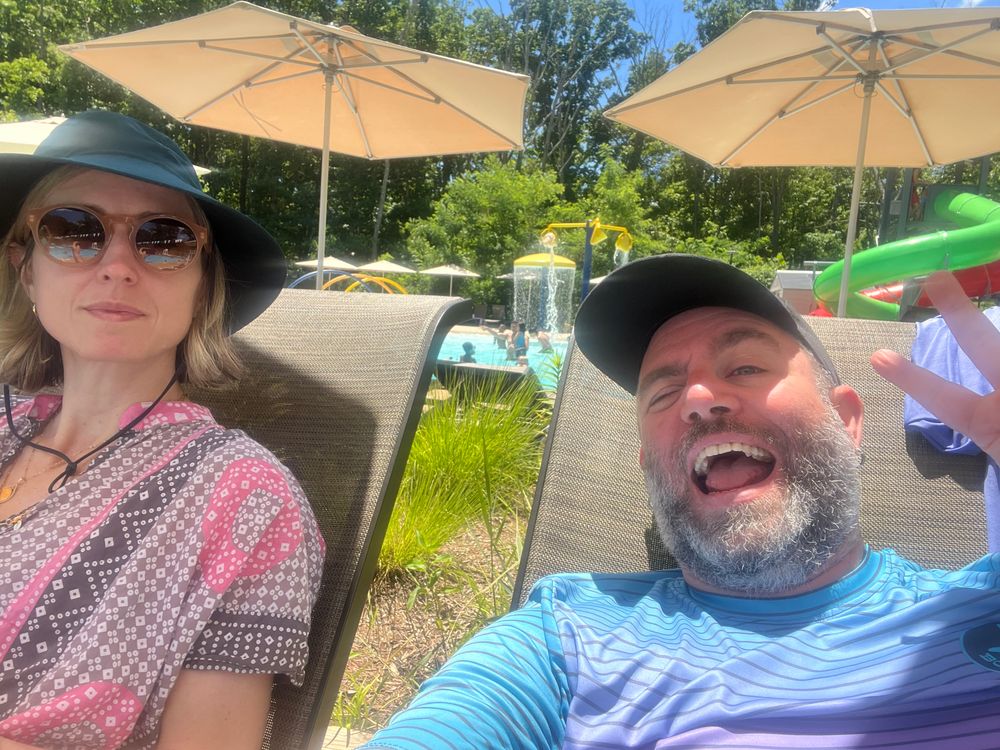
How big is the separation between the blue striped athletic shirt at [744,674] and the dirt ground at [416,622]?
141 centimetres

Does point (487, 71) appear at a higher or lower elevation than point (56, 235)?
higher

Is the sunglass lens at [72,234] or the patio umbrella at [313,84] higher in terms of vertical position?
the patio umbrella at [313,84]

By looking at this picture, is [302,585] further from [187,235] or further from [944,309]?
[944,309]

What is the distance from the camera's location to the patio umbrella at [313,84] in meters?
5.04

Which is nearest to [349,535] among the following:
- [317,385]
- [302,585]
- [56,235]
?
[302,585]

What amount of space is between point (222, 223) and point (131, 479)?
619 millimetres

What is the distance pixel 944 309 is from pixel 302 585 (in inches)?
45.8

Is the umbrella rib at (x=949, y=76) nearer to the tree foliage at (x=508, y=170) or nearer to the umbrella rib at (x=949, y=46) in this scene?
the umbrella rib at (x=949, y=46)

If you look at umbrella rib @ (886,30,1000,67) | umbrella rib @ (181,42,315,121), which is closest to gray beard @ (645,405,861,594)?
umbrella rib @ (886,30,1000,67)

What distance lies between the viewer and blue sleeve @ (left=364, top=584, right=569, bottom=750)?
3.52 ft

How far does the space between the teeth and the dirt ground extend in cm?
162

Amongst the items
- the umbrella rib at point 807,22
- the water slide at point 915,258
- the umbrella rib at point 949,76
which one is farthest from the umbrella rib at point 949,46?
the water slide at point 915,258

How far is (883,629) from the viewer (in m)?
1.16

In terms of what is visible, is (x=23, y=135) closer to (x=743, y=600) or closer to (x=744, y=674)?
(x=743, y=600)
